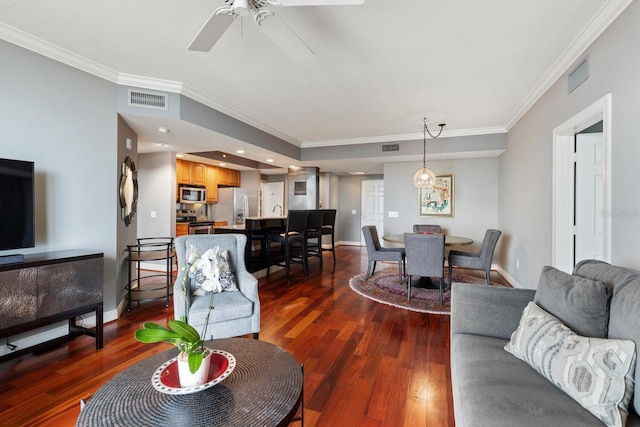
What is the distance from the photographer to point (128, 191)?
11.8 feet

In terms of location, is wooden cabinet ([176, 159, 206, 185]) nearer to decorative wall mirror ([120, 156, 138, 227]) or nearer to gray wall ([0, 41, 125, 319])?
decorative wall mirror ([120, 156, 138, 227])

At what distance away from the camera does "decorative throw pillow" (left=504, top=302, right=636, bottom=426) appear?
3.33 ft

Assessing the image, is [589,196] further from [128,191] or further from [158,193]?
[158,193]

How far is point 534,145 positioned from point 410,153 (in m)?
2.16

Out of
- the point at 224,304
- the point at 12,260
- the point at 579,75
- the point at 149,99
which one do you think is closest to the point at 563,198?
the point at 579,75

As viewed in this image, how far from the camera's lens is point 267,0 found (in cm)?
154

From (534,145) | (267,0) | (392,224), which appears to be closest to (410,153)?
(392,224)

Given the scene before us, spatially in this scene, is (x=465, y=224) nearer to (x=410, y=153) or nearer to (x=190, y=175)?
(x=410, y=153)

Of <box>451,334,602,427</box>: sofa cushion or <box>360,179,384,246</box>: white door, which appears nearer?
<box>451,334,602,427</box>: sofa cushion

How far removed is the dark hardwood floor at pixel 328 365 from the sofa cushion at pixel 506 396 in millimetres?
490

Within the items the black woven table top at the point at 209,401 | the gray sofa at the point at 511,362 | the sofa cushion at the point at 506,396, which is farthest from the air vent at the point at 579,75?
the black woven table top at the point at 209,401

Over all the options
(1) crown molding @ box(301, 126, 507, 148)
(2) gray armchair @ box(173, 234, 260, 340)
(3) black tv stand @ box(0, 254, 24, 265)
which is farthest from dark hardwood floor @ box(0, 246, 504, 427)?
(1) crown molding @ box(301, 126, 507, 148)

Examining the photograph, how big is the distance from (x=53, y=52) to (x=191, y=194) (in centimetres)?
379

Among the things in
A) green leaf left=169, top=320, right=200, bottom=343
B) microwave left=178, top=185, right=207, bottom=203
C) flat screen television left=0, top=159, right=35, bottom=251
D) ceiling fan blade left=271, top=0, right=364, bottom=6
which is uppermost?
ceiling fan blade left=271, top=0, right=364, bottom=6
